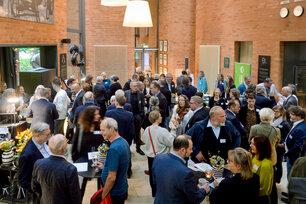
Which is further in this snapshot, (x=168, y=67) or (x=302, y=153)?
(x=168, y=67)

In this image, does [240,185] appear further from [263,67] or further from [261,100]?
[263,67]

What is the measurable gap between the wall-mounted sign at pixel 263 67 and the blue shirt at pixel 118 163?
25.3 feet

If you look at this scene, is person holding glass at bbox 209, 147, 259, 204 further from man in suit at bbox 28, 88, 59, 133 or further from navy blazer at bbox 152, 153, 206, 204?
man in suit at bbox 28, 88, 59, 133

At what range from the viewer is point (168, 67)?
53.6 feet

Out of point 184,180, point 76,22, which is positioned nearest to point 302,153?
point 184,180

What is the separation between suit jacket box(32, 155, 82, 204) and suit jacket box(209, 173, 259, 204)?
139 cm

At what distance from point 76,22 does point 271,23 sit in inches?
325

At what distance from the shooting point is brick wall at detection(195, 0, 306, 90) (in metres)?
9.05

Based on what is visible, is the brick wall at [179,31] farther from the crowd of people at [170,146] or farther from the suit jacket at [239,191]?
the suit jacket at [239,191]

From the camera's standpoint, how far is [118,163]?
126 inches

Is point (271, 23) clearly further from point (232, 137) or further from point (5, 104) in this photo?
point (5, 104)

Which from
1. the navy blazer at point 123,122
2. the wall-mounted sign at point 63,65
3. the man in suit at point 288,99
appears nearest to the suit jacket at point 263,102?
the man in suit at point 288,99

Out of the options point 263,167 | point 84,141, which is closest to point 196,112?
point 84,141

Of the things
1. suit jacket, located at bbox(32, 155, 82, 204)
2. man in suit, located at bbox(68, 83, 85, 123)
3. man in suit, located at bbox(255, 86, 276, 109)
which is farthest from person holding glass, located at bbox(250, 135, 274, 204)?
man in suit, located at bbox(68, 83, 85, 123)
